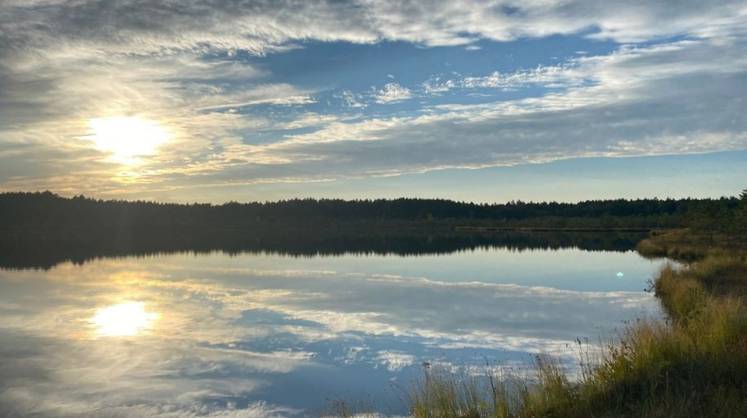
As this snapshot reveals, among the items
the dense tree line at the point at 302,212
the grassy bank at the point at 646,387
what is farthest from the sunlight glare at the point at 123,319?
the dense tree line at the point at 302,212

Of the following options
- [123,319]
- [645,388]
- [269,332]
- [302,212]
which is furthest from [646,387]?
[302,212]

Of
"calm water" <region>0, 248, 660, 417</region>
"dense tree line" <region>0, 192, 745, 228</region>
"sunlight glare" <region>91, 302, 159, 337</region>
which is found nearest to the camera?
"calm water" <region>0, 248, 660, 417</region>

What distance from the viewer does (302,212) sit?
161 m

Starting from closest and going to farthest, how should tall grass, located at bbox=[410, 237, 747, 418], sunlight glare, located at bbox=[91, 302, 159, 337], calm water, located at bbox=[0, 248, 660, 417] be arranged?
tall grass, located at bbox=[410, 237, 747, 418] → calm water, located at bbox=[0, 248, 660, 417] → sunlight glare, located at bbox=[91, 302, 159, 337]

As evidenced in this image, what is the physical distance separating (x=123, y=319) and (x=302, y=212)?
139677 millimetres

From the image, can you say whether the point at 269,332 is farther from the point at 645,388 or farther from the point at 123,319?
the point at 645,388

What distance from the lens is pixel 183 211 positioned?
161 m

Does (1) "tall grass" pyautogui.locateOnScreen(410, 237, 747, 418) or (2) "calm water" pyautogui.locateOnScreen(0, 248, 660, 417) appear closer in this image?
(1) "tall grass" pyautogui.locateOnScreen(410, 237, 747, 418)

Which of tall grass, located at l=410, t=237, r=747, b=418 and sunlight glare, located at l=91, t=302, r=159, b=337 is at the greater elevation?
tall grass, located at l=410, t=237, r=747, b=418

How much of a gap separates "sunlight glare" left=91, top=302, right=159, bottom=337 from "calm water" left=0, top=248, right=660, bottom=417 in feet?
0.21

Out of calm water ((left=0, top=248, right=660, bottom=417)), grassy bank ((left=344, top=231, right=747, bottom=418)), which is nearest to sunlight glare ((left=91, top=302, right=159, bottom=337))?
calm water ((left=0, top=248, right=660, bottom=417))

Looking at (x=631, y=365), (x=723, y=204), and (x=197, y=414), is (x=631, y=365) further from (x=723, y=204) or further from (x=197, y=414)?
(x=723, y=204)

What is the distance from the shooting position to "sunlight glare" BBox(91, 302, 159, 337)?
19.0 meters

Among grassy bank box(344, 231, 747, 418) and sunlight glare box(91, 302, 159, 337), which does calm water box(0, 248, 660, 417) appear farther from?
grassy bank box(344, 231, 747, 418)
